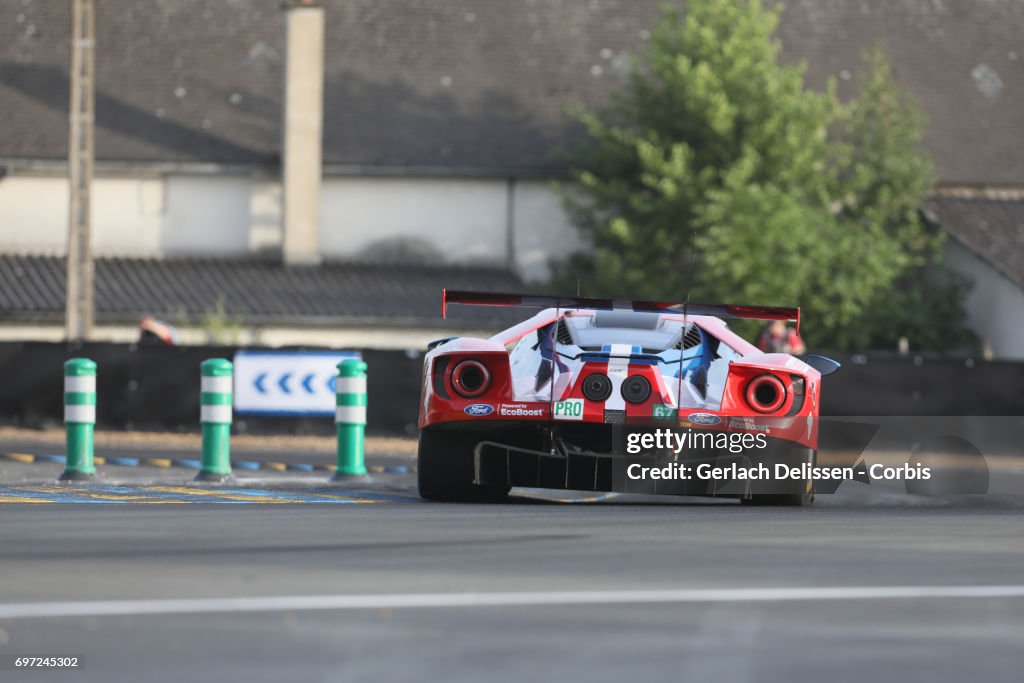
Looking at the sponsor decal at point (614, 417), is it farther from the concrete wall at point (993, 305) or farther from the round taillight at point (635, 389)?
the concrete wall at point (993, 305)

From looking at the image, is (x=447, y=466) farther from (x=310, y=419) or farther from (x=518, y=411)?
(x=310, y=419)

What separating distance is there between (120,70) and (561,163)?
9.47 meters

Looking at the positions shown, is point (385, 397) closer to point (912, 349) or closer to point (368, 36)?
point (912, 349)

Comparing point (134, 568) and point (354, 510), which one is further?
point (354, 510)

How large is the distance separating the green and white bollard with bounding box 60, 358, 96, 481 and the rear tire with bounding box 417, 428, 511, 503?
3.59 m

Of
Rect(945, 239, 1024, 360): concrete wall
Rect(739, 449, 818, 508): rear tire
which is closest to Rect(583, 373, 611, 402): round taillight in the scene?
Rect(739, 449, 818, 508): rear tire

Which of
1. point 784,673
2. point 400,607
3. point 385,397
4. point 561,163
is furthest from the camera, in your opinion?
point 561,163

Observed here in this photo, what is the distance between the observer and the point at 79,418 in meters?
15.0

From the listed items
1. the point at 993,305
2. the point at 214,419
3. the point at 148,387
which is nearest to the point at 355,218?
the point at 993,305

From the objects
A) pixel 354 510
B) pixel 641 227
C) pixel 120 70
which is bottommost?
pixel 354 510

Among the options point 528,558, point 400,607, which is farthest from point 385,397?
point 400,607

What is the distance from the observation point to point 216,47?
44.4m

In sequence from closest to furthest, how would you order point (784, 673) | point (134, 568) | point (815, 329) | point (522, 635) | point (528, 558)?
point (784, 673) → point (522, 635) → point (134, 568) → point (528, 558) → point (815, 329)

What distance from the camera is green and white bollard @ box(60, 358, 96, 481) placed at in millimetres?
14852
